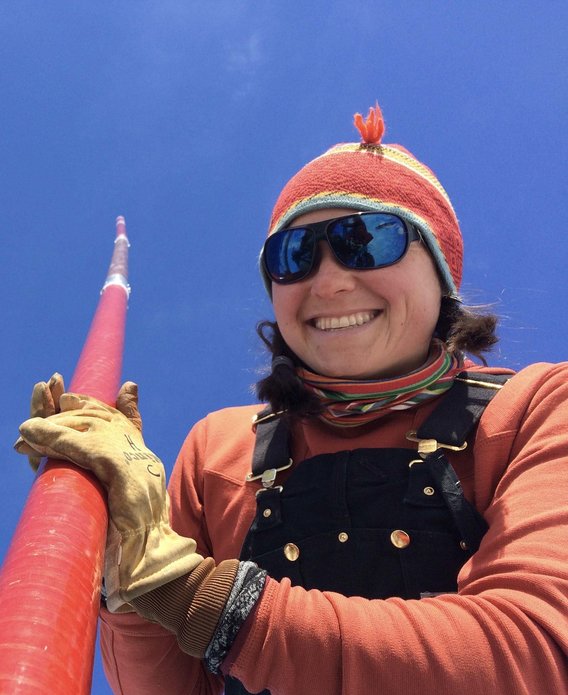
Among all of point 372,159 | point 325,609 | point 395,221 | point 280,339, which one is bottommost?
point 325,609

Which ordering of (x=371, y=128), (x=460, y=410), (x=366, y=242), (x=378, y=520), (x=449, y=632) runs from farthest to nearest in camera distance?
(x=371, y=128) → (x=366, y=242) → (x=460, y=410) → (x=378, y=520) → (x=449, y=632)

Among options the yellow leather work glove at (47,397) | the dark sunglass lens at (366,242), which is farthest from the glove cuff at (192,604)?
the dark sunglass lens at (366,242)

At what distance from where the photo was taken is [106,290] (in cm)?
634

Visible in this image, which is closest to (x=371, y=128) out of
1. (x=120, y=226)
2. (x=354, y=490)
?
(x=354, y=490)

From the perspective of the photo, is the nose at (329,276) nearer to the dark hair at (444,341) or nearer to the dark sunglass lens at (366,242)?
the dark sunglass lens at (366,242)

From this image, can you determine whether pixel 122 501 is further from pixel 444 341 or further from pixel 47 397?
pixel 444 341

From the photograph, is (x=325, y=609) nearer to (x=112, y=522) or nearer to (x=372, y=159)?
(x=112, y=522)

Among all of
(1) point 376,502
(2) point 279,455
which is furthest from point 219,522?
(1) point 376,502

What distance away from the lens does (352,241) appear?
370 cm

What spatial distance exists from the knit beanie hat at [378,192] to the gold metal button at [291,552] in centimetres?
195

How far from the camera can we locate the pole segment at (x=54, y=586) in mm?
1298

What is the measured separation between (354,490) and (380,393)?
1.97 feet

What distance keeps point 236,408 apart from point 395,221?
1.69m

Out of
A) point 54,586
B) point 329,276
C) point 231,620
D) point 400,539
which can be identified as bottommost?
point 231,620
